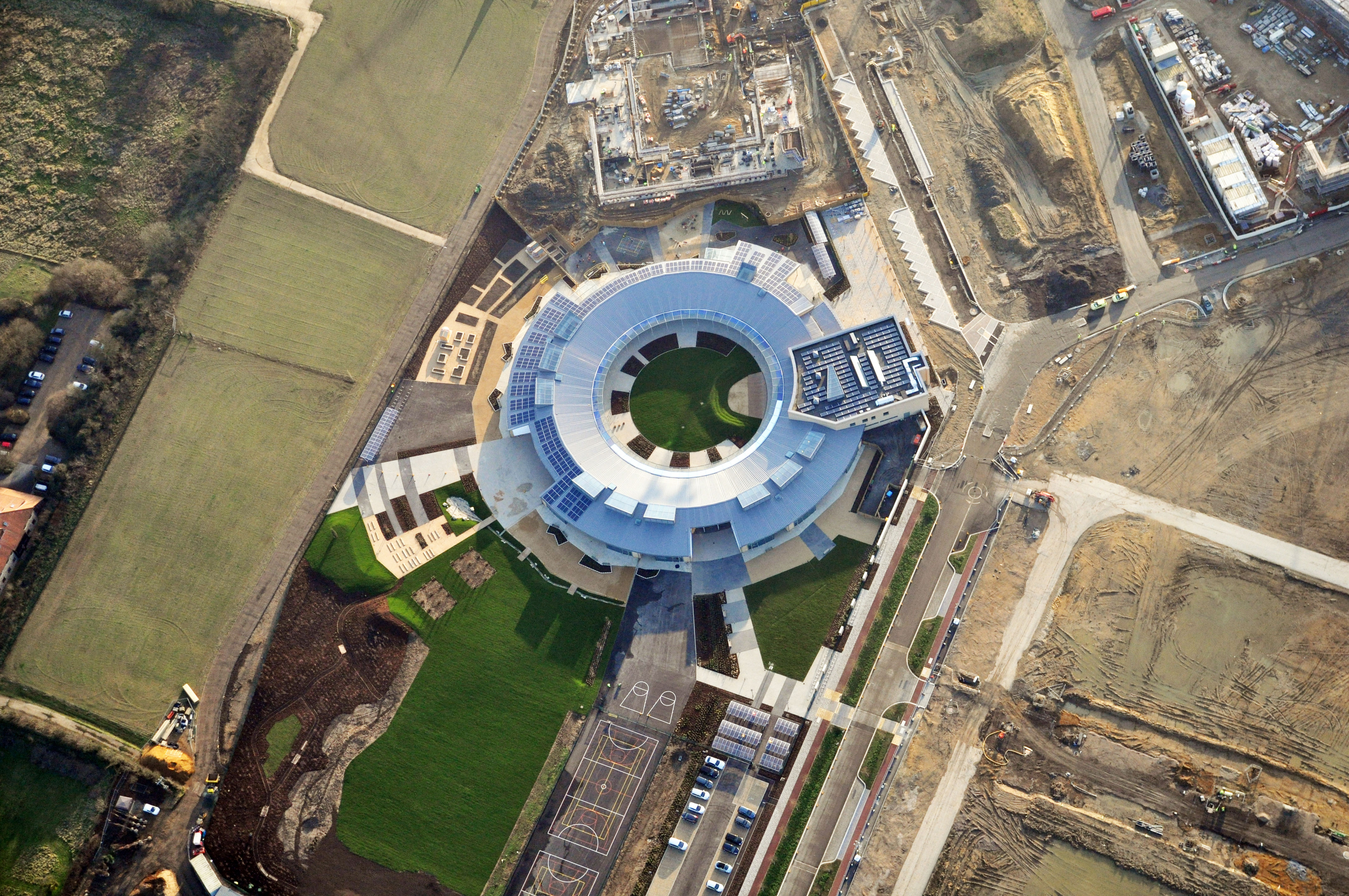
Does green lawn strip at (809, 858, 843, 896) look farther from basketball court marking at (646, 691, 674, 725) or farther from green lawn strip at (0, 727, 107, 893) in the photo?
green lawn strip at (0, 727, 107, 893)

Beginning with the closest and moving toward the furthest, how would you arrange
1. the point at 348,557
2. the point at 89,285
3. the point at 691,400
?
the point at 348,557, the point at 89,285, the point at 691,400

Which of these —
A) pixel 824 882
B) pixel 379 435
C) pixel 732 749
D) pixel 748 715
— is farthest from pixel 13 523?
pixel 824 882

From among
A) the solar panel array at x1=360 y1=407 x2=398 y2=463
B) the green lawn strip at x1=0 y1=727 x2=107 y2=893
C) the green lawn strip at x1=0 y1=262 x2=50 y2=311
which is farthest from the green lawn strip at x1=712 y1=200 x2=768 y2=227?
the green lawn strip at x1=0 y1=727 x2=107 y2=893

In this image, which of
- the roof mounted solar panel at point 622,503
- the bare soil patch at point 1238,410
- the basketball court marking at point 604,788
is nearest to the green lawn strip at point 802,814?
the basketball court marking at point 604,788

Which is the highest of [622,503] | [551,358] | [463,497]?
[551,358]

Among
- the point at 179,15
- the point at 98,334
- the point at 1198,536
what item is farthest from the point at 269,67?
the point at 1198,536

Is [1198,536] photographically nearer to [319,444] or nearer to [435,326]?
[435,326]

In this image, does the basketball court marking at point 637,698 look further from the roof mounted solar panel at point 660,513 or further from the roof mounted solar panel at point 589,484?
the roof mounted solar panel at point 589,484

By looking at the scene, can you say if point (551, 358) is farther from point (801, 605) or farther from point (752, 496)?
point (801, 605)
